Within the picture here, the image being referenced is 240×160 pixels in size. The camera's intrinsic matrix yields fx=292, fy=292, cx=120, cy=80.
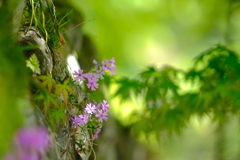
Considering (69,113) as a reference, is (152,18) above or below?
above

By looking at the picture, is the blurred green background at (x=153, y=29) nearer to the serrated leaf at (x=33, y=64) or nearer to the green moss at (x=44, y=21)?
the green moss at (x=44, y=21)

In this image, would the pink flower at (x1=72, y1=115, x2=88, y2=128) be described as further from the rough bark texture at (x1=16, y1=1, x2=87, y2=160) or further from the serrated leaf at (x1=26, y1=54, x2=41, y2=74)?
the serrated leaf at (x1=26, y1=54, x2=41, y2=74)

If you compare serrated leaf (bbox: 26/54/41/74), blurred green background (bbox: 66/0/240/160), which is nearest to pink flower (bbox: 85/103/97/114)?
serrated leaf (bbox: 26/54/41/74)

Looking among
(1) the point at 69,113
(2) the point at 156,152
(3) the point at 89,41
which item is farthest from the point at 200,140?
(1) the point at 69,113

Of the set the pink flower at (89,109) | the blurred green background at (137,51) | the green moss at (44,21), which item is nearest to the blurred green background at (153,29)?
the blurred green background at (137,51)

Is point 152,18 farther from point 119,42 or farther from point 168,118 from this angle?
point 168,118

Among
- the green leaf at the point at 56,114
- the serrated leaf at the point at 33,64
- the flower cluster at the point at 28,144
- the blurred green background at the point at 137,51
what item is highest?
the blurred green background at the point at 137,51

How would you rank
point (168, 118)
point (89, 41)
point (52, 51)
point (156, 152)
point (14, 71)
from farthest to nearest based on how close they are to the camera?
point (156, 152)
point (89, 41)
point (168, 118)
point (52, 51)
point (14, 71)
